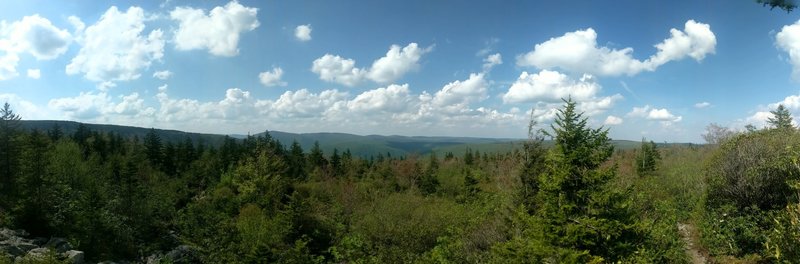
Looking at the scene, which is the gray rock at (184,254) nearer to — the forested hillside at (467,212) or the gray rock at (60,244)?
the forested hillside at (467,212)

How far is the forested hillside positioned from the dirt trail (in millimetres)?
171

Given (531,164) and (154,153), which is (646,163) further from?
(154,153)

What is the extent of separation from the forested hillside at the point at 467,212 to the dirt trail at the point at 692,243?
0.56ft

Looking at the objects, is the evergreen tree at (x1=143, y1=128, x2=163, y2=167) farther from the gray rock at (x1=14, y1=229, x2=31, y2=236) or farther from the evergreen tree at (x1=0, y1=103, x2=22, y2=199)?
the gray rock at (x1=14, y1=229, x2=31, y2=236)

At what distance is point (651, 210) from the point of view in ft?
88.5

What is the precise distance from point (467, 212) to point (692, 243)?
14.9 m

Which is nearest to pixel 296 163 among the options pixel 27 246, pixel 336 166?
pixel 336 166

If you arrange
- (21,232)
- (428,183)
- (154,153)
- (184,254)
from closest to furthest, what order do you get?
(21,232), (184,254), (428,183), (154,153)

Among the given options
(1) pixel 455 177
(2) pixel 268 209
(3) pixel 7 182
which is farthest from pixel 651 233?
(1) pixel 455 177

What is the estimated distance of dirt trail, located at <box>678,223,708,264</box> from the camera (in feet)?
71.7

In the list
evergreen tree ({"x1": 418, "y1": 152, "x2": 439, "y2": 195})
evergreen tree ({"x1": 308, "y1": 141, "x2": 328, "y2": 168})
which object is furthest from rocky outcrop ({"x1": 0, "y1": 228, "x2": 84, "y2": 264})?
evergreen tree ({"x1": 308, "y1": 141, "x2": 328, "y2": 168})

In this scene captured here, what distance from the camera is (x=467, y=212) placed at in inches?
1340

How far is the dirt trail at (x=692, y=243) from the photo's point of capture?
860 inches

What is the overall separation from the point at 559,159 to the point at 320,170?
173 ft
